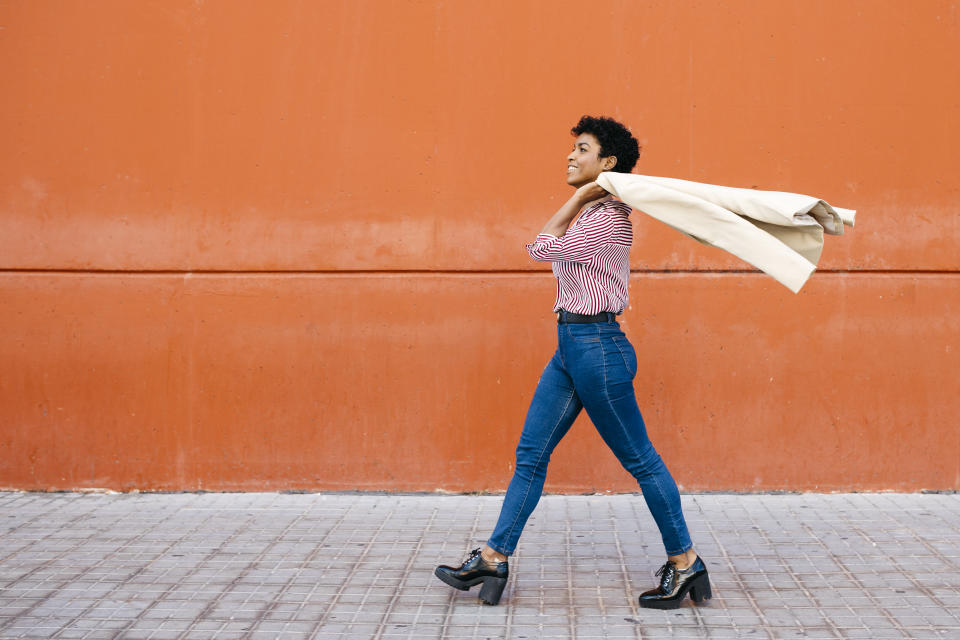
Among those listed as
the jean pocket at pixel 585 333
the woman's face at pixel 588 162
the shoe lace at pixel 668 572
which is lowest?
the shoe lace at pixel 668 572

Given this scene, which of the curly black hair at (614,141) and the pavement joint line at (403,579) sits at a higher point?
the curly black hair at (614,141)

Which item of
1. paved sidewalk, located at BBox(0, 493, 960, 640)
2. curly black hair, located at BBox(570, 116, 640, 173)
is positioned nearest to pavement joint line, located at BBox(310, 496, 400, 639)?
paved sidewalk, located at BBox(0, 493, 960, 640)

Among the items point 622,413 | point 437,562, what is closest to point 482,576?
point 437,562

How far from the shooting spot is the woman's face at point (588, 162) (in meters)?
3.90

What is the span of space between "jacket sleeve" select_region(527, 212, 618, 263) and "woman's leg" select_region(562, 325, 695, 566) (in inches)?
11.7

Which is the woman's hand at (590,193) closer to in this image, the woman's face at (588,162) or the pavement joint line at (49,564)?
the woman's face at (588,162)

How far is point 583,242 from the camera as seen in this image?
3.72m

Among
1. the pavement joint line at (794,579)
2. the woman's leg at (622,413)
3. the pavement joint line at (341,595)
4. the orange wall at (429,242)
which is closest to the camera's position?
the pavement joint line at (794,579)

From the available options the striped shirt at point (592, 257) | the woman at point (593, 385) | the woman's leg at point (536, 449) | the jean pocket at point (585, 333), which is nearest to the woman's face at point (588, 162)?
the woman at point (593, 385)

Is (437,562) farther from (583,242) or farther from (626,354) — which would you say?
(583,242)

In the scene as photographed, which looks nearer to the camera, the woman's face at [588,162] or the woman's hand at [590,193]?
the woman's hand at [590,193]

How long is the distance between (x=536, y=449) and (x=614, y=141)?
50.7 inches

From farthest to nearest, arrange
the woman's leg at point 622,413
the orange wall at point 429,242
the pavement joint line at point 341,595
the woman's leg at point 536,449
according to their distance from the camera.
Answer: the orange wall at point 429,242 → the woman's leg at point 536,449 → the woman's leg at point 622,413 → the pavement joint line at point 341,595

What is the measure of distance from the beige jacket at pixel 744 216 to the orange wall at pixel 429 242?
6.10ft
